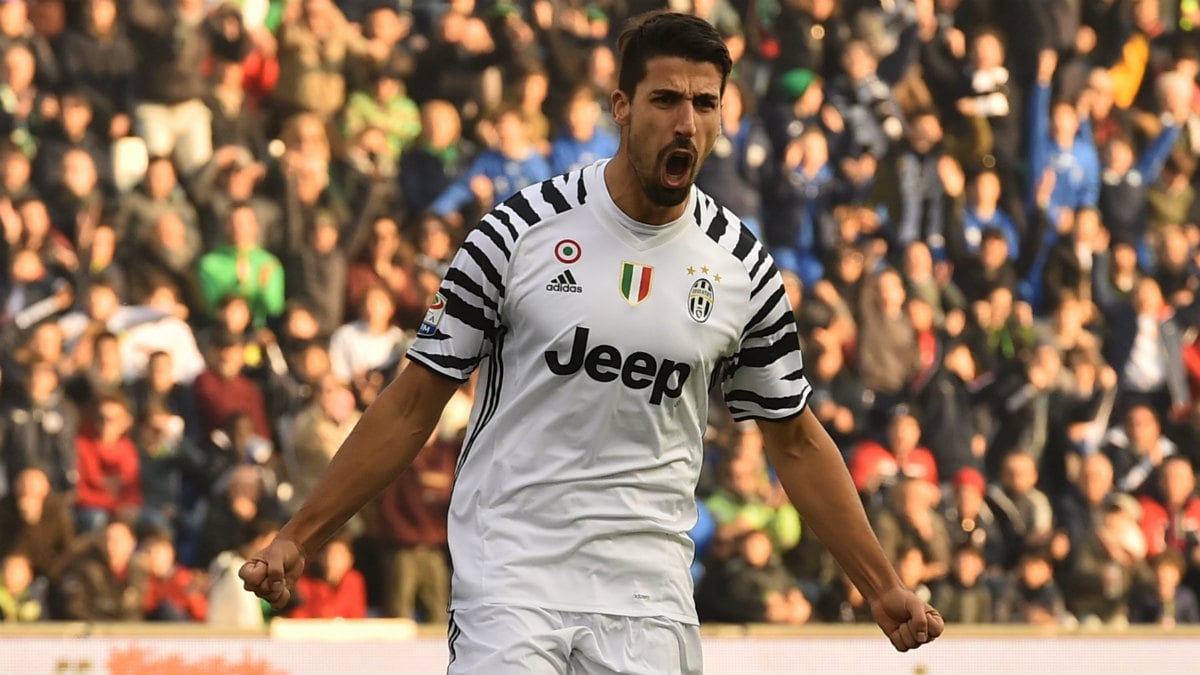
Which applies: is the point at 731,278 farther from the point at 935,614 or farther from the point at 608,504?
the point at 935,614

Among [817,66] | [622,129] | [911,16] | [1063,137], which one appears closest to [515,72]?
[817,66]

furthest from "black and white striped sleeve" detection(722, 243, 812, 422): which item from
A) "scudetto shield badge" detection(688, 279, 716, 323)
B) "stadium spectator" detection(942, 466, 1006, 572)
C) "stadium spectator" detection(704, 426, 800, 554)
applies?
"stadium spectator" detection(942, 466, 1006, 572)

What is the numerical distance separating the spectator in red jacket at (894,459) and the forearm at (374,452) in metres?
7.37

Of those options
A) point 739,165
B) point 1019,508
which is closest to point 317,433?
point 739,165

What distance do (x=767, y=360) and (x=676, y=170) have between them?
0.54 metres

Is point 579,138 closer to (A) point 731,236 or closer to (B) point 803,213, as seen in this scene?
(B) point 803,213

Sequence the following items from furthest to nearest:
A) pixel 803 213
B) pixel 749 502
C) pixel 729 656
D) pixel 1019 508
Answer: pixel 803 213
pixel 1019 508
pixel 749 502
pixel 729 656

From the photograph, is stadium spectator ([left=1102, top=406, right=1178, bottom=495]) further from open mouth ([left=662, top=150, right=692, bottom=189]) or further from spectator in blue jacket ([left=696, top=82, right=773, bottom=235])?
open mouth ([left=662, top=150, right=692, bottom=189])

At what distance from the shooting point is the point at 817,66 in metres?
→ 12.9

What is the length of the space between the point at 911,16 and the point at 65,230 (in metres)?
5.89

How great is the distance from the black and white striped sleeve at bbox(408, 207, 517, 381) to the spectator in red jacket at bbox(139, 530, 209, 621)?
19.5 feet

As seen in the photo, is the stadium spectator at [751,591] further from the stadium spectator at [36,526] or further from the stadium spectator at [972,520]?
the stadium spectator at [36,526]

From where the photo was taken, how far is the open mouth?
165 inches

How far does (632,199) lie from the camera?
434 cm
